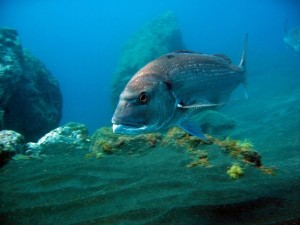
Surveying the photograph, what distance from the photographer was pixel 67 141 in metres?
8.13

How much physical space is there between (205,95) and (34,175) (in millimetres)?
3028

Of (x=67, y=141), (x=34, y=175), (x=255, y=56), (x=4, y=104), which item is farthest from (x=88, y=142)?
(x=255, y=56)

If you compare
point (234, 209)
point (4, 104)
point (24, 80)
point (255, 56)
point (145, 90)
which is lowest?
point (234, 209)

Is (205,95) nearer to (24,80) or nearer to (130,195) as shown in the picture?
(130,195)

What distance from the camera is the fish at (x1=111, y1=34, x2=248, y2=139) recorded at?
3001 mm

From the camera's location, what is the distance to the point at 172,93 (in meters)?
3.33

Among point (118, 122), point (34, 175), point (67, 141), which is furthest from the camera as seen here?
point (67, 141)

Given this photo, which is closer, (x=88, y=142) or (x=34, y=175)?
(x=34, y=175)

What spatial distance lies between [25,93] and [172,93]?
10352 millimetres

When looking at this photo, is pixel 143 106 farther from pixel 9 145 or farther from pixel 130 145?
pixel 9 145

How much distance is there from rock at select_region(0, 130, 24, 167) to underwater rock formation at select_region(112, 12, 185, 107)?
1482 centimetres

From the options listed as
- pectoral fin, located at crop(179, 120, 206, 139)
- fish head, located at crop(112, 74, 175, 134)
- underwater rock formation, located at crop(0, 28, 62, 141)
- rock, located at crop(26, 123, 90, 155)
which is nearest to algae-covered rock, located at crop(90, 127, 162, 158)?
pectoral fin, located at crop(179, 120, 206, 139)

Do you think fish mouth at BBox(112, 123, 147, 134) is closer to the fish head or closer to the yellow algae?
the fish head

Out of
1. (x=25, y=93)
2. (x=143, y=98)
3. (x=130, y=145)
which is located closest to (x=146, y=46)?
(x=25, y=93)
